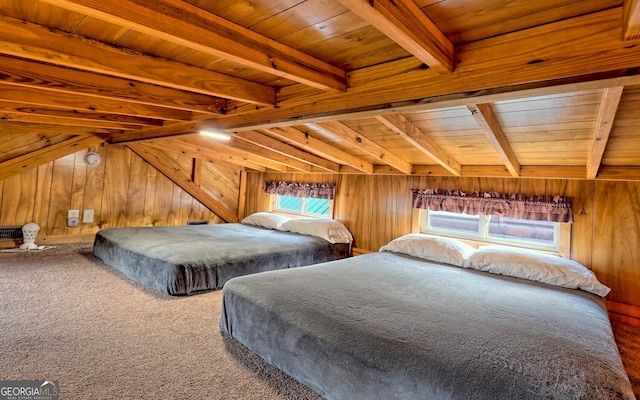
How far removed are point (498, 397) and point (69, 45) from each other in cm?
231

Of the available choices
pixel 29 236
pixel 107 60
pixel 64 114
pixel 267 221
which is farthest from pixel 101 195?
pixel 107 60

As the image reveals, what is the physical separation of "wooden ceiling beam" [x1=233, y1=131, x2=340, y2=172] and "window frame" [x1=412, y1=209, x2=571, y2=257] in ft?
Result: 4.33

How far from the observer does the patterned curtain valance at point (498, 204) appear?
281 centimetres

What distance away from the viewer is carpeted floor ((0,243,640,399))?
1552mm

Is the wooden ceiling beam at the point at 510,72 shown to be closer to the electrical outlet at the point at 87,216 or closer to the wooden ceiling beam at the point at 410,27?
the wooden ceiling beam at the point at 410,27

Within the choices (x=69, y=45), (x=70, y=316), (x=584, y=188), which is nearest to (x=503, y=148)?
(x=584, y=188)

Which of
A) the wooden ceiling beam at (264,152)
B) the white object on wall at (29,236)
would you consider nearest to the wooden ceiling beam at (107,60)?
the wooden ceiling beam at (264,152)

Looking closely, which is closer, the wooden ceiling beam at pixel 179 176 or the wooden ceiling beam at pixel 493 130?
the wooden ceiling beam at pixel 493 130

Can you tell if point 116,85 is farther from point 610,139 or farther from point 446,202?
point 610,139

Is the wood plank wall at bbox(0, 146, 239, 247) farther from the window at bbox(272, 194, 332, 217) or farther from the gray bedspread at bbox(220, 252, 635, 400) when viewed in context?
the gray bedspread at bbox(220, 252, 635, 400)

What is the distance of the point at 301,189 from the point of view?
4.89m

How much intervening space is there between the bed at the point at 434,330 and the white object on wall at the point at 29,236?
3.37 meters

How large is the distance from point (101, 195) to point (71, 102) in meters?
2.66

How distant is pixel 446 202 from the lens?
3424mm
